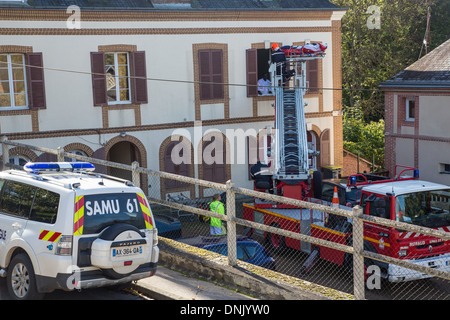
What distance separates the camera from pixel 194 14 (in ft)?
85.4

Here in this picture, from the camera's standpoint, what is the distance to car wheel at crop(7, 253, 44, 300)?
28.5ft

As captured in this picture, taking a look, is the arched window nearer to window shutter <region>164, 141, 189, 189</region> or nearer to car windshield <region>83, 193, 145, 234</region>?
window shutter <region>164, 141, 189, 189</region>

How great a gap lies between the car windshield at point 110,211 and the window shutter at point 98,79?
627 inches

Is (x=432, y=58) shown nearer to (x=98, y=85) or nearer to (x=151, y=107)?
(x=151, y=107)

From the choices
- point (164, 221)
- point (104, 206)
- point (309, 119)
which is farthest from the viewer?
point (309, 119)

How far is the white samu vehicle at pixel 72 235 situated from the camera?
8.40 meters

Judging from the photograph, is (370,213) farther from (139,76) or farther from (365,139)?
(365,139)

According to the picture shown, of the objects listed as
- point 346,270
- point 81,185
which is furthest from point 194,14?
point 81,185

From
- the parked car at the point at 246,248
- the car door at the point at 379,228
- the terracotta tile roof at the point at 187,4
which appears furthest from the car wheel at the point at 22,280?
the terracotta tile roof at the point at 187,4

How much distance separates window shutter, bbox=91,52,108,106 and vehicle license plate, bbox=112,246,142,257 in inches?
643

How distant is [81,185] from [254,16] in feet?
65.3

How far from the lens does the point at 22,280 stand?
8906 millimetres

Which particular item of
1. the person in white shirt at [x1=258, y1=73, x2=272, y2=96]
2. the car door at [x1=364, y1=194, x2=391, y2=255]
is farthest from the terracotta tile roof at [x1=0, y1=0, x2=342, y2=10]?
the car door at [x1=364, y1=194, x2=391, y2=255]

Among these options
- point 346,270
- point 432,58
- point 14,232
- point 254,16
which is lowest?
point 346,270
